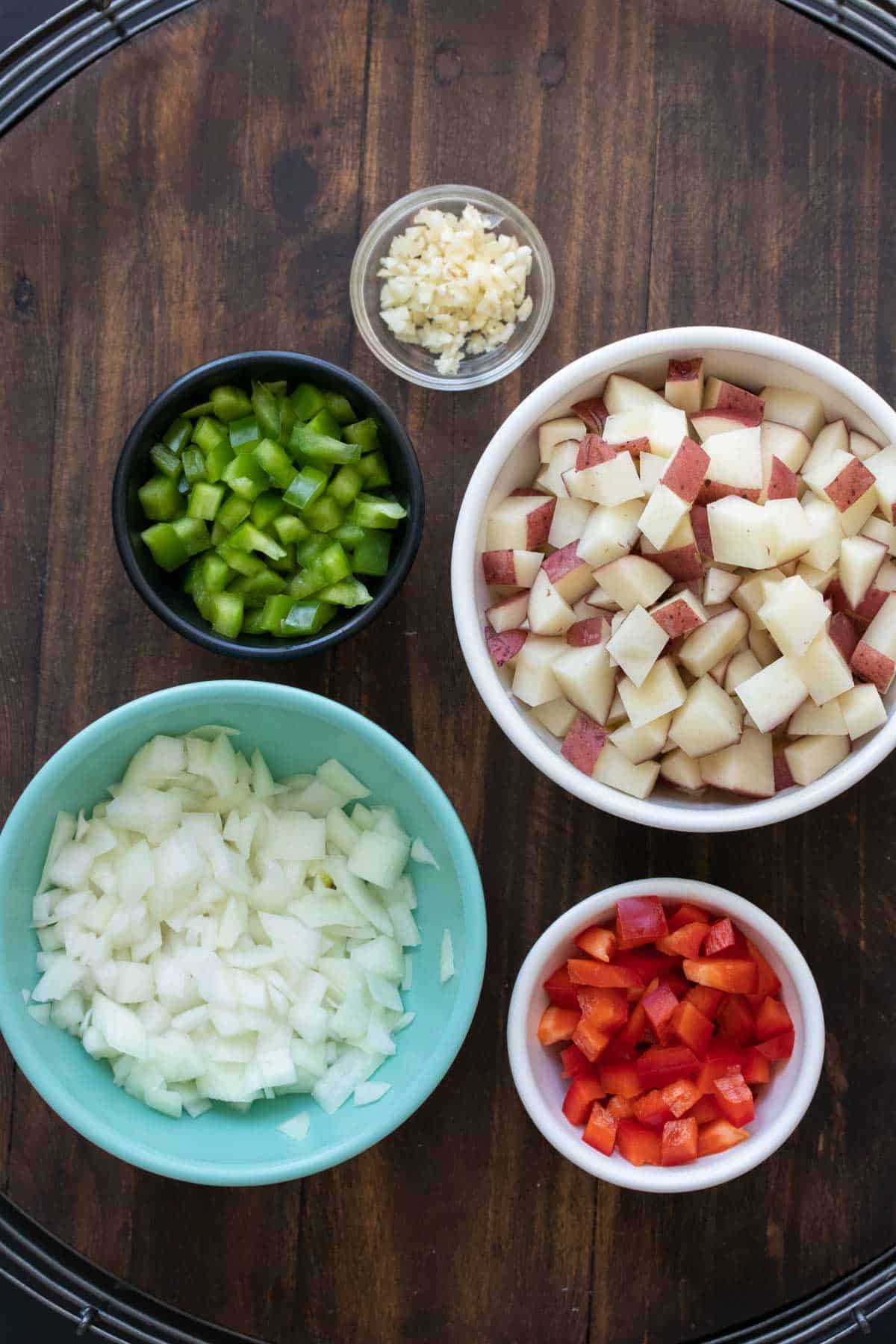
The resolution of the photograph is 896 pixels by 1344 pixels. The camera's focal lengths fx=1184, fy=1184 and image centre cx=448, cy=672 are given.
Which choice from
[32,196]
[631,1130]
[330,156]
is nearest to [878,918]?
[631,1130]

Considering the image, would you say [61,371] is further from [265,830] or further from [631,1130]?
[631,1130]

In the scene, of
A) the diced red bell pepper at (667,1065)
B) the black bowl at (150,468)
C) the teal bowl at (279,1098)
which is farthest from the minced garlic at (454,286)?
the diced red bell pepper at (667,1065)

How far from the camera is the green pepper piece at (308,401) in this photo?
62.9 inches

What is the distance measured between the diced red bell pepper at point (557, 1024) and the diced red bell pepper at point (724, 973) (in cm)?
17

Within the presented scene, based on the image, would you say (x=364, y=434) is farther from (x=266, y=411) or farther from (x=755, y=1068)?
(x=755, y=1068)

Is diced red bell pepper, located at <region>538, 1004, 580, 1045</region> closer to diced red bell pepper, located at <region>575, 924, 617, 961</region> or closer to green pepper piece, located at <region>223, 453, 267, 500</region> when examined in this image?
diced red bell pepper, located at <region>575, 924, 617, 961</region>

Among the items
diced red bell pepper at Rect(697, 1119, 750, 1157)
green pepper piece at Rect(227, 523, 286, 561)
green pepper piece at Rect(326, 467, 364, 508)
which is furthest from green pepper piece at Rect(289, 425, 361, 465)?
diced red bell pepper at Rect(697, 1119, 750, 1157)

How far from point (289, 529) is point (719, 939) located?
0.79 m

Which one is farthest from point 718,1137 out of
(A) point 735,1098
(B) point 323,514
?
(B) point 323,514

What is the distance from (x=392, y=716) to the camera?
1708 millimetres

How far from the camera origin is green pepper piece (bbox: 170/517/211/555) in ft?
5.20

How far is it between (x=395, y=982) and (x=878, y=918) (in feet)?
2.30

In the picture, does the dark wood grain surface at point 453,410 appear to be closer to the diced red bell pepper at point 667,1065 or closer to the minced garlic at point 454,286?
the minced garlic at point 454,286

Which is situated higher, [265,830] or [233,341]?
[233,341]
